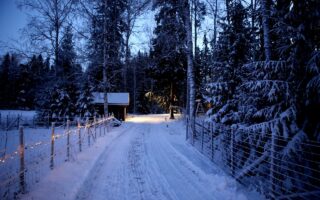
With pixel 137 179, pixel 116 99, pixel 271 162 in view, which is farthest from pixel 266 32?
pixel 116 99

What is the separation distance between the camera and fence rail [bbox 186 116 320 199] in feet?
17.6

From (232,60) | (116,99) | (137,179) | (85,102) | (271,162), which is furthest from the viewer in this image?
(116,99)

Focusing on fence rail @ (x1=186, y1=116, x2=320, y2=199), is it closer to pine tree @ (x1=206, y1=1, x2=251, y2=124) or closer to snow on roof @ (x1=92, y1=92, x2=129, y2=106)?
pine tree @ (x1=206, y1=1, x2=251, y2=124)

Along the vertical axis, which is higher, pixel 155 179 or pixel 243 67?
pixel 243 67

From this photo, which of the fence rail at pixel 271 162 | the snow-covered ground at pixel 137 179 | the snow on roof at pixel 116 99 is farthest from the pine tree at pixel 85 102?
the fence rail at pixel 271 162

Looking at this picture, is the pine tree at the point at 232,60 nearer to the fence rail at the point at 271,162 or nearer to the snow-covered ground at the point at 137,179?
the fence rail at the point at 271,162

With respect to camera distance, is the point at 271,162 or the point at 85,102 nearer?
the point at 271,162

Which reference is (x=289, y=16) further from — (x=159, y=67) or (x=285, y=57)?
(x=159, y=67)

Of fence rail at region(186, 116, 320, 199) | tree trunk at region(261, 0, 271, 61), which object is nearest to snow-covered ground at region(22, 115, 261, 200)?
Answer: fence rail at region(186, 116, 320, 199)

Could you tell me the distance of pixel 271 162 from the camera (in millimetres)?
5613

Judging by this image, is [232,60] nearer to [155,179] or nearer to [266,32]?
[266,32]

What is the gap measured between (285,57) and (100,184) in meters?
6.19

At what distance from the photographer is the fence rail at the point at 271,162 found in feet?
17.6

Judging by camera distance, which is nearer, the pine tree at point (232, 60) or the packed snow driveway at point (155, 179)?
the packed snow driveway at point (155, 179)
